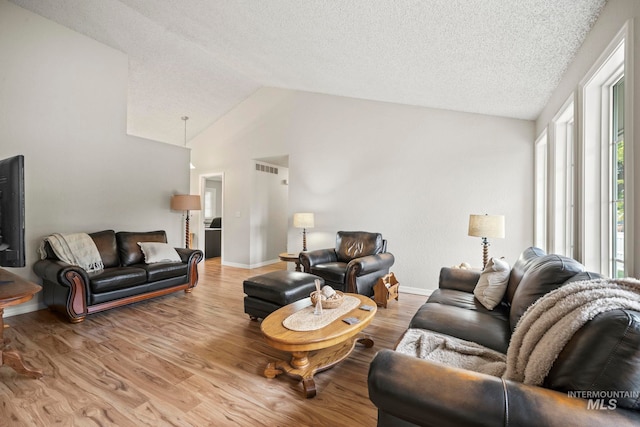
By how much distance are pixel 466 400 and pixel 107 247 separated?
4.21m

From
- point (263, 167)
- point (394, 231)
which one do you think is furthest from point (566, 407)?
point (263, 167)

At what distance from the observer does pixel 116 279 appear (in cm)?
311

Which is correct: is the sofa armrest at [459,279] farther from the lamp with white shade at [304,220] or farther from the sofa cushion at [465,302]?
the lamp with white shade at [304,220]

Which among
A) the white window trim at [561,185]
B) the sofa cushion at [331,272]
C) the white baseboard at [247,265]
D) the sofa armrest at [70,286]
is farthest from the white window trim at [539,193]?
the sofa armrest at [70,286]

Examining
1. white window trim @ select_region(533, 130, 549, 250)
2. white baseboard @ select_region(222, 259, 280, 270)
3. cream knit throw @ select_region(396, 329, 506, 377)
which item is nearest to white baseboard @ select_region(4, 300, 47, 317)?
white baseboard @ select_region(222, 259, 280, 270)

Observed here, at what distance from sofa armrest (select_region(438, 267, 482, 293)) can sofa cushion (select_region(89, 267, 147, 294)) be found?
3.38 metres

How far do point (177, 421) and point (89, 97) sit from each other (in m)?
4.27

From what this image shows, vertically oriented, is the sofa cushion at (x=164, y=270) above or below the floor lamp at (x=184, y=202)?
below

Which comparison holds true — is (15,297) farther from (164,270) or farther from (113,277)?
(164,270)

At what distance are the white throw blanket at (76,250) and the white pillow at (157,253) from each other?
493 mm

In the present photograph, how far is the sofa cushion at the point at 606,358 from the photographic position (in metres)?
0.80

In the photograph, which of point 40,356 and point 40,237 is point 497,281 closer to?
point 40,356

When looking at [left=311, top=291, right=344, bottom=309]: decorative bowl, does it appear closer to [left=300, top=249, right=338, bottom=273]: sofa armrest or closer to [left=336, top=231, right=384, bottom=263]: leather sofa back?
[left=300, top=249, right=338, bottom=273]: sofa armrest

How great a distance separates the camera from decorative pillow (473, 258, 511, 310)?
2.19m
